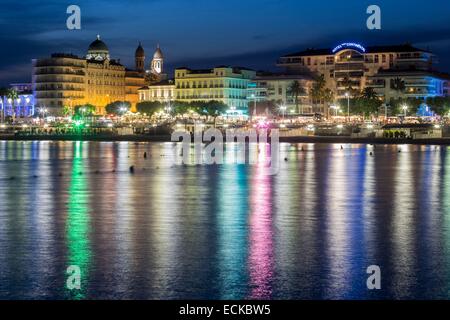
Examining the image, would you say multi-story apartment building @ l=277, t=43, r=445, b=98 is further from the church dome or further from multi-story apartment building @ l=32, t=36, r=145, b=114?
the church dome

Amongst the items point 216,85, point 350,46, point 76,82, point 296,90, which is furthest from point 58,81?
point 350,46

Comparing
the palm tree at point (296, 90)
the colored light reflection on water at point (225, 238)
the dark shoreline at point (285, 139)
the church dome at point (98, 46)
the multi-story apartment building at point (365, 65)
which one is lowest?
the colored light reflection on water at point (225, 238)

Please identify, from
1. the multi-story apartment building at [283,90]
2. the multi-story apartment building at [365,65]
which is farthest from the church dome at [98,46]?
the multi-story apartment building at [365,65]

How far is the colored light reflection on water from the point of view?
12133 mm

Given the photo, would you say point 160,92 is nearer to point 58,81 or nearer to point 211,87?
point 211,87

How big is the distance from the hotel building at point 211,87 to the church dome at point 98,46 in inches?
954

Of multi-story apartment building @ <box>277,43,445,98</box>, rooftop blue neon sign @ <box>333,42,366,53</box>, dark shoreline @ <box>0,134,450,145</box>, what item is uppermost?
rooftop blue neon sign @ <box>333,42,366,53</box>

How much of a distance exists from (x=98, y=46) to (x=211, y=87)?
4052 cm

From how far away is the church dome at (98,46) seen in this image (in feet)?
632

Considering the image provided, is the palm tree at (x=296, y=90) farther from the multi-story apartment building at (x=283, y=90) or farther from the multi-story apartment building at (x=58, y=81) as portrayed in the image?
the multi-story apartment building at (x=58, y=81)

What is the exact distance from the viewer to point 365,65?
488 ft

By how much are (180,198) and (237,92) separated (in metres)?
144

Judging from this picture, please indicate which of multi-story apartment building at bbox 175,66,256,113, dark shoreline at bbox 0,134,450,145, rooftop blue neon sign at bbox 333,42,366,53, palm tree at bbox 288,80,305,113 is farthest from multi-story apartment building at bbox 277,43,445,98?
dark shoreline at bbox 0,134,450,145

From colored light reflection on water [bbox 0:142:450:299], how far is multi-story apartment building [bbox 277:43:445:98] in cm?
11455
